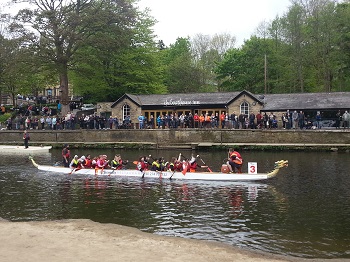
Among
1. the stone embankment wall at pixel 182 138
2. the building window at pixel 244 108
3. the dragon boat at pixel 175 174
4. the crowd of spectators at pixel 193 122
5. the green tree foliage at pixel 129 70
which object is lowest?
the dragon boat at pixel 175 174

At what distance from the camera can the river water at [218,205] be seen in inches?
614

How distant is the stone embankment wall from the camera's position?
133 feet

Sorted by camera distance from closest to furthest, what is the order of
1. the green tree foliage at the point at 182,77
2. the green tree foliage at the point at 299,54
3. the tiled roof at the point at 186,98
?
the tiled roof at the point at 186,98 < the green tree foliage at the point at 299,54 < the green tree foliage at the point at 182,77

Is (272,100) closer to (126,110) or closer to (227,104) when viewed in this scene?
(227,104)

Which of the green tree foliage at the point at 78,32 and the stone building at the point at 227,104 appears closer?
the stone building at the point at 227,104

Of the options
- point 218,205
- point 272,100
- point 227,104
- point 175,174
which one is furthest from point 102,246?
point 272,100

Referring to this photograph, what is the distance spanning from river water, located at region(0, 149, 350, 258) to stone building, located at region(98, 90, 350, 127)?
12837mm

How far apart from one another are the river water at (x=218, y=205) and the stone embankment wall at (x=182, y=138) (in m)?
9.23

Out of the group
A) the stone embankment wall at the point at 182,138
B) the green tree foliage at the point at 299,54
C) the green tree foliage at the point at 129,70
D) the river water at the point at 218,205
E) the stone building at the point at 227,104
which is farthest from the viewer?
the green tree foliage at the point at 129,70

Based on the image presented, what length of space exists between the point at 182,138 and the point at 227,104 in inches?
239

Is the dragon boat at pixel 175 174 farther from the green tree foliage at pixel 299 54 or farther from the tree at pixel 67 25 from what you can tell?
the green tree foliage at pixel 299 54

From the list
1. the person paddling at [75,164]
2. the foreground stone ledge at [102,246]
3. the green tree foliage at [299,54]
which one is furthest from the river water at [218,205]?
the green tree foliage at [299,54]

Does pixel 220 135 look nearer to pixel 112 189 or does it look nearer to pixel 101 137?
pixel 101 137

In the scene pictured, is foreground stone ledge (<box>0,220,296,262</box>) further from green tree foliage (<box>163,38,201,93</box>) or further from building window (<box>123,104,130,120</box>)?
green tree foliage (<box>163,38,201,93</box>)
